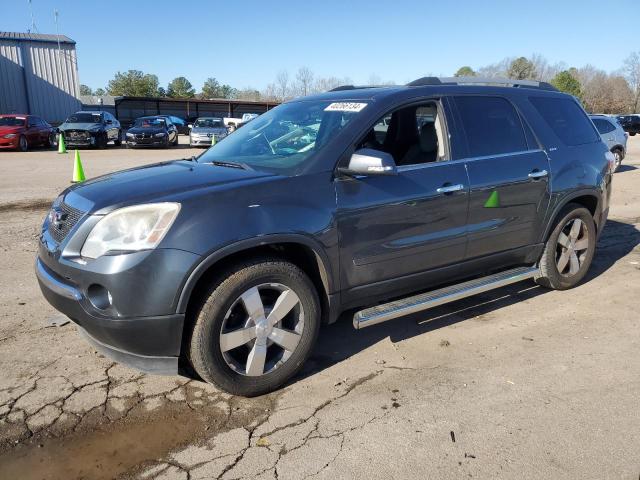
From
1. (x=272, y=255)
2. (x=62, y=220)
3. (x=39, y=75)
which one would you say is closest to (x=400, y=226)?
(x=272, y=255)

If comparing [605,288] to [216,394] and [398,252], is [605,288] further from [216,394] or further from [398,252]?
[216,394]

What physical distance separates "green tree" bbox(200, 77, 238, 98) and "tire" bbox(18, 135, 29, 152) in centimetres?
8388

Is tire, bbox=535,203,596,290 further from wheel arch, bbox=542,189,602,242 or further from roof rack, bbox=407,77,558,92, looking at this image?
roof rack, bbox=407,77,558,92

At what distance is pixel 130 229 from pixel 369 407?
1710mm

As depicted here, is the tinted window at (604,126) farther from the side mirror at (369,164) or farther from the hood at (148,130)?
the hood at (148,130)

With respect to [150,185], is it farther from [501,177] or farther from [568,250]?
[568,250]

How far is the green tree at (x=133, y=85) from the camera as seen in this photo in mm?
78312

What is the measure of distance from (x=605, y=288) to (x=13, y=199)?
9.75m

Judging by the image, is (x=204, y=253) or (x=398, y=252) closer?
(x=204, y=253)

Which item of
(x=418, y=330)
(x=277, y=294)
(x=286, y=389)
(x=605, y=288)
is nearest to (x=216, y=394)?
(x=286, y=389)

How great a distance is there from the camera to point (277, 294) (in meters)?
3.19

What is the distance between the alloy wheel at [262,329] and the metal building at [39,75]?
1500 inches

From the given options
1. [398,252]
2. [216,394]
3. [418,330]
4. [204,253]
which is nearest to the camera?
[204,253]

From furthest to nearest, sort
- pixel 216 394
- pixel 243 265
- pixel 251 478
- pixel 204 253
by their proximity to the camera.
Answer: pixel 216 394, pixel 243 265, pixel 204 253, pixel 251 478
